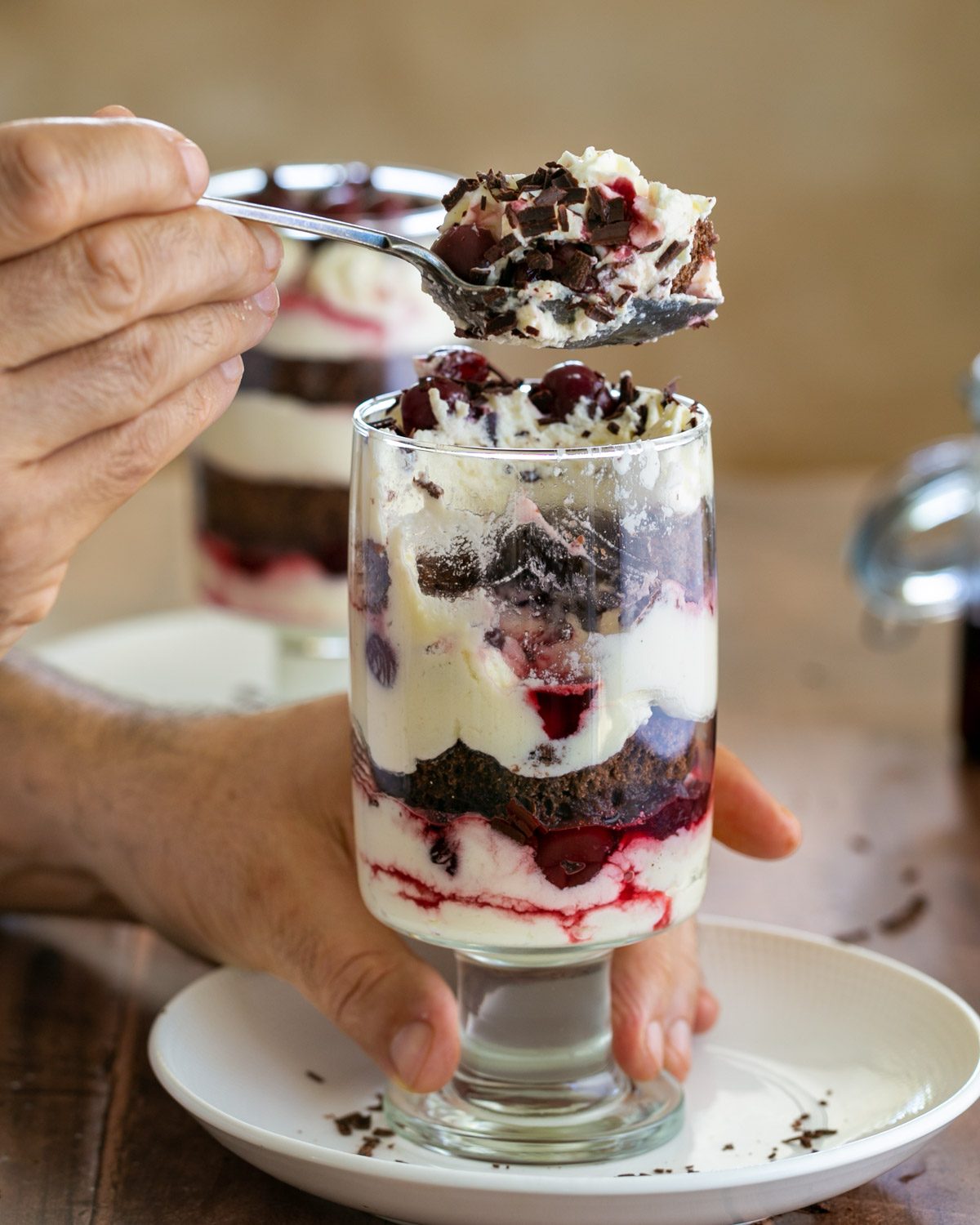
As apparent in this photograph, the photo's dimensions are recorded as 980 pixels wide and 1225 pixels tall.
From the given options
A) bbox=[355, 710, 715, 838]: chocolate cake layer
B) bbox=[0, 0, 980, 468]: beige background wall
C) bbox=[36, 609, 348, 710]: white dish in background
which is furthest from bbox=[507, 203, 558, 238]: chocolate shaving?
bbox=[0, 0, 980, 468]: beige background wall

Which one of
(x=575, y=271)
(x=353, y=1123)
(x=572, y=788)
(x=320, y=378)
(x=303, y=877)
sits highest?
(x=575, y=271)

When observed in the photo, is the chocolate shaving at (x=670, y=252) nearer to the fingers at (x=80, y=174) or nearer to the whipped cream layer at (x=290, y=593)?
the fingers at (x=80, y=174)

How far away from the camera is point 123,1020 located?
0.94 m

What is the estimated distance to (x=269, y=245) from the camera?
708 millimetres

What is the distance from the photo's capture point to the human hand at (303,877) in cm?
80

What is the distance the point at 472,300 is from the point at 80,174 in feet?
0.67

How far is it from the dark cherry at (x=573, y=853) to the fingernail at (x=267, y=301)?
0.27 meters

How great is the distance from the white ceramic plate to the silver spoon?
371 mm

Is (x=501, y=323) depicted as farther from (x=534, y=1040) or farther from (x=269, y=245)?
(x=534, y=1040)

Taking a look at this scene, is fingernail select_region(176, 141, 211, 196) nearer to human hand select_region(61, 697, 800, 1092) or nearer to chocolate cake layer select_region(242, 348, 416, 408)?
human hand select_region(61, 697, 800, 1092)

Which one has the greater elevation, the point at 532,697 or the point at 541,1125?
the point at 532,697

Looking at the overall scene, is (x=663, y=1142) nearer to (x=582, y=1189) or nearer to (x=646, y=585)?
(x=582, y=1189)

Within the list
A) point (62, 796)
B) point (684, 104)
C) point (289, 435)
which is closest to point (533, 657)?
point (62, 796)

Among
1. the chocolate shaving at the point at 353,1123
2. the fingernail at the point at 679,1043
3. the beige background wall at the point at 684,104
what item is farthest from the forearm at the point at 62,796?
the beige background wall at the point at 684,104
